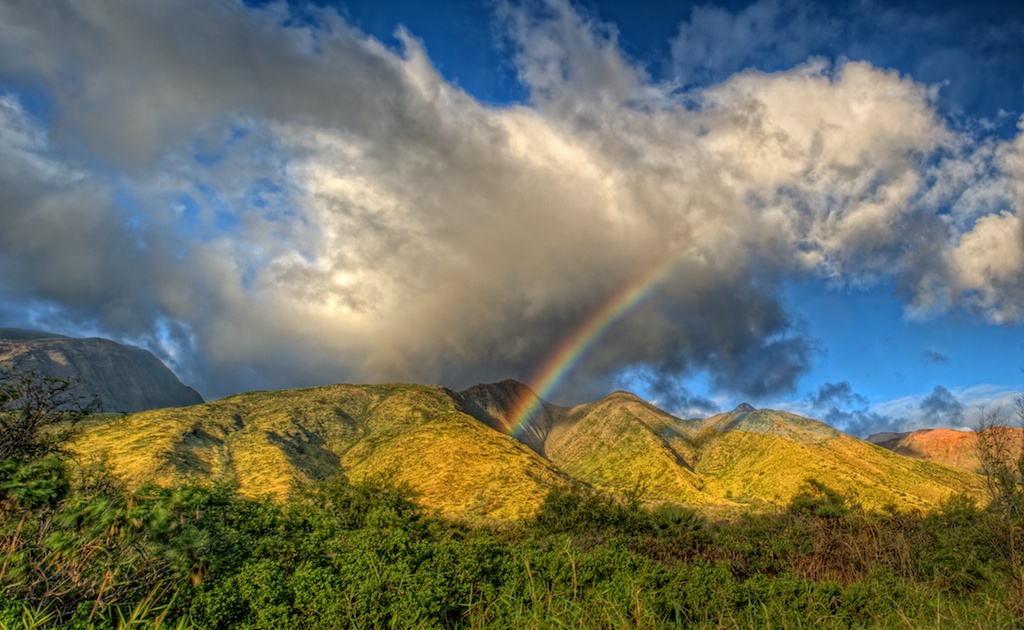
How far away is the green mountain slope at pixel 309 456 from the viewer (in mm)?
120312

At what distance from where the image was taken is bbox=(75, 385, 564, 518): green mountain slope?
395 feet

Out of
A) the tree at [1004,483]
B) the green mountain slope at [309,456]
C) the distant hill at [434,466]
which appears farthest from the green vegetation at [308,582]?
the green mountain slope at [309,456]

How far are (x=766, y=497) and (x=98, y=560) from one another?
19599 cm

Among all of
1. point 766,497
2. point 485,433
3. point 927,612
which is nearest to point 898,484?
point 766,497

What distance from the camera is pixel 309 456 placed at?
173m

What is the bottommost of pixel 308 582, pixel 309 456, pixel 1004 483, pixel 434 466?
pixel 308 582

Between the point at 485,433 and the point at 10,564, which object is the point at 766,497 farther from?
the point at 10,564

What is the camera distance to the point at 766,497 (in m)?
175

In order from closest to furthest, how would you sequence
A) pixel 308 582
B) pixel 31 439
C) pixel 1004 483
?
pixel 31 439 → pixel 308 582 → pixel 1004 483

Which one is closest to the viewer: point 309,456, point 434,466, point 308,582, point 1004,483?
point 308,582

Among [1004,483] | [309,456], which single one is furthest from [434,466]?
[1004,483]

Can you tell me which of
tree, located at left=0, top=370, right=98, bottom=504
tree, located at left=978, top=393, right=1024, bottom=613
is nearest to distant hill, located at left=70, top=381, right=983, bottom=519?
tree, located at left=978, top=393, right=1024, bottom=613

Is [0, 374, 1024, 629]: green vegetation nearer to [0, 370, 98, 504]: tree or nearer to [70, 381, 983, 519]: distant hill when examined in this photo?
[0, 370, 98, 504]: tree

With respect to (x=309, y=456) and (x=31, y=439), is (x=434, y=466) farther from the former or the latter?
(x=31, y=439)
